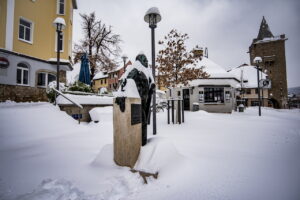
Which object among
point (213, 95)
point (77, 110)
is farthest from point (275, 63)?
point (77, 110)

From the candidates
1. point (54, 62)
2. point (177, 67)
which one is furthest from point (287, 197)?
point (54, 62)

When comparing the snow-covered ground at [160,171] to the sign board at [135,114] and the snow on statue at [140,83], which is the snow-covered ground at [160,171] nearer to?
the sign board at [135,114]

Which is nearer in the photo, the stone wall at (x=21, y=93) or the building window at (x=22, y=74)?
the stone wall at (x=21, y=93)

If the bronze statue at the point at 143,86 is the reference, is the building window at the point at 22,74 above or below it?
above

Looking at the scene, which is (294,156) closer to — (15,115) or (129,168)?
(129,168)

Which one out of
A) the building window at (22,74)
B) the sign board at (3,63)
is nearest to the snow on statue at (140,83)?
the sign board at (3,63)

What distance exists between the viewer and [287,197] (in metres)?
1.95

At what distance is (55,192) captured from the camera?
2.21 metres

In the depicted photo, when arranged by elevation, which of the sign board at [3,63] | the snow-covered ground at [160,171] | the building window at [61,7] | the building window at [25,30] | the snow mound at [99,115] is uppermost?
the building window at [61,7]

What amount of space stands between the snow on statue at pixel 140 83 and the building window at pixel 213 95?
47.3 ft

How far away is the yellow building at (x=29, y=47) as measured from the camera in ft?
33.5

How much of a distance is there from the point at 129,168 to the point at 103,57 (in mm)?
18249

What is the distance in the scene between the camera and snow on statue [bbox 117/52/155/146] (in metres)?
3.02

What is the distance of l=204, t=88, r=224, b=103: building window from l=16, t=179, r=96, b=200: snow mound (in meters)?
16.2
